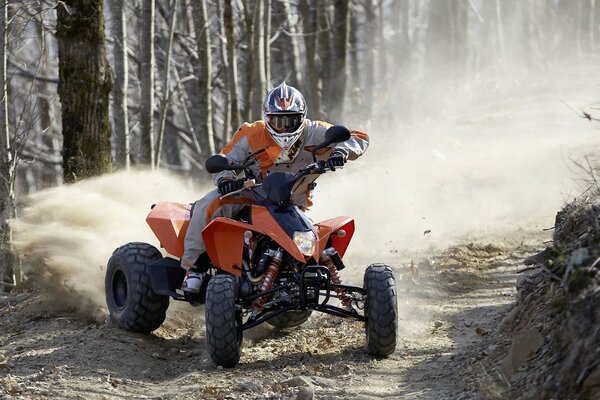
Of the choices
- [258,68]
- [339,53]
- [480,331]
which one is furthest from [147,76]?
[480,331]

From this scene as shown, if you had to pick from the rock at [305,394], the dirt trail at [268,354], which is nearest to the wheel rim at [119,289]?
the dirt trail at [268,354]

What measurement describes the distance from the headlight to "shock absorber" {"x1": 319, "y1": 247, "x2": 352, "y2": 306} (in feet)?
1.33

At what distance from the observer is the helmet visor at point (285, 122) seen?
8.61 metres

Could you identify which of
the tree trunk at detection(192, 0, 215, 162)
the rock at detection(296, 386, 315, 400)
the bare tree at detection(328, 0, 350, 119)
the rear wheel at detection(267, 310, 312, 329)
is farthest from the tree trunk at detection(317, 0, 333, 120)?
the rock at detection(296, 386, 315, 400)

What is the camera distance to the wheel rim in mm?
9492

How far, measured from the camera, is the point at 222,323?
7633 millimetres

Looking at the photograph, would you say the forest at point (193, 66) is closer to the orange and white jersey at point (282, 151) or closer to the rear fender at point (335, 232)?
the orange and white jersey at point (282, 151)

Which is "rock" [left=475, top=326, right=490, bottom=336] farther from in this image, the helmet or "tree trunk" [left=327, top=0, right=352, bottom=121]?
"tree trunk" [left=327, top=0, right=352, bottom=121]

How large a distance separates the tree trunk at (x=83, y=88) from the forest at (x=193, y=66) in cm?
1

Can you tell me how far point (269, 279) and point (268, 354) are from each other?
2.78 ft

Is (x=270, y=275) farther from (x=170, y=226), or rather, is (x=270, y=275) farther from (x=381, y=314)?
(x=170, y=226)

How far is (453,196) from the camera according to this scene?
17656 millimetres

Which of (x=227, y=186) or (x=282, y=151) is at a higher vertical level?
(x=282, y=151)

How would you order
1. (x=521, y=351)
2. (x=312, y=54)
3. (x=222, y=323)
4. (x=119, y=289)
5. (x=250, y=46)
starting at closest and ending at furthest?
(x=521, y=351), (x=222, y=323), (x=119, y=289), (x=250, y=46), (x=312, y=54)
